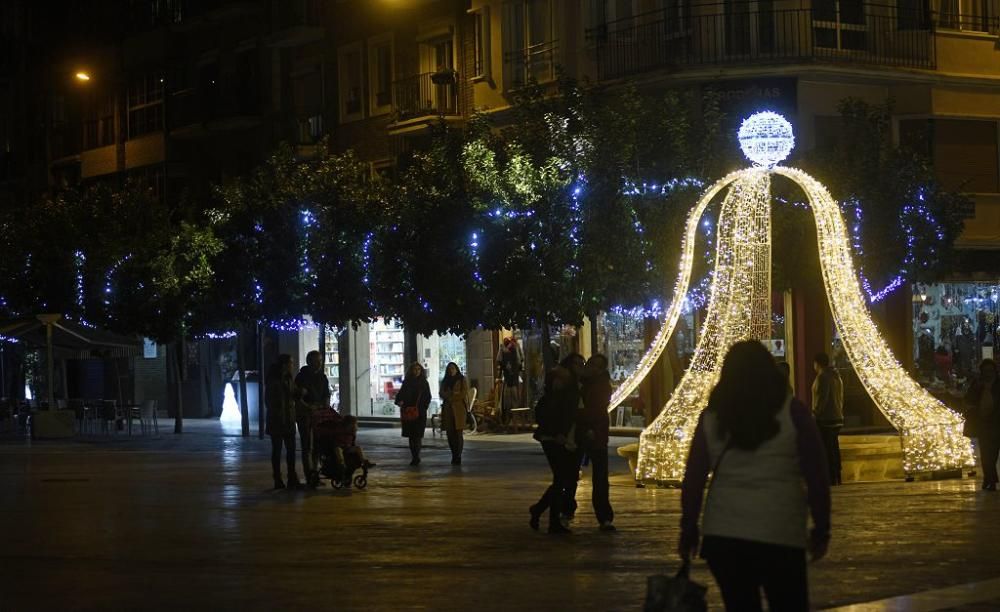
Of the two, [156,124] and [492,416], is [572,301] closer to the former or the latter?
[492,416]

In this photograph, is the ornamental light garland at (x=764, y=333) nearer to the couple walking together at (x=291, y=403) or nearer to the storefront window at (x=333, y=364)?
the couple walking together at (x=291, y=403)

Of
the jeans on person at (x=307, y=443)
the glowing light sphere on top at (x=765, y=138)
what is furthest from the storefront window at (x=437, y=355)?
the glowing light sphere on top at (x=765, y=138)

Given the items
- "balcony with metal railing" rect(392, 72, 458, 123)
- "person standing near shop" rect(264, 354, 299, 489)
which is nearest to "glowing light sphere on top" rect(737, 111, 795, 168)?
"person standing near shop" rect(264, 354, 299, 489)

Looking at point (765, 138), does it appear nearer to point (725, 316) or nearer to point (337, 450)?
point (725, 316)

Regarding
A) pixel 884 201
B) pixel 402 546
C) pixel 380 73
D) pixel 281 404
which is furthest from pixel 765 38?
Answer: pixel 402 546

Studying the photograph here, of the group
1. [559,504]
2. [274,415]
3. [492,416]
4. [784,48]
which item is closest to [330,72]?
[492,416]

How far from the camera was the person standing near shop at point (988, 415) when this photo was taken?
19.7 meters

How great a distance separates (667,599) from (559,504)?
858 cm

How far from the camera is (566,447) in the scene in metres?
15.9

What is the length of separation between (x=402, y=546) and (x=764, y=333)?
7643mm

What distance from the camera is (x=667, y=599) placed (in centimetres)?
725

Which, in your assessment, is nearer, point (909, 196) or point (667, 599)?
point (667, 599)

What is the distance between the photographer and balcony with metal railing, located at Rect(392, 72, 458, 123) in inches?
1588

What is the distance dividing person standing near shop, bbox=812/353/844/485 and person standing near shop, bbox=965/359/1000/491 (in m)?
1.82
